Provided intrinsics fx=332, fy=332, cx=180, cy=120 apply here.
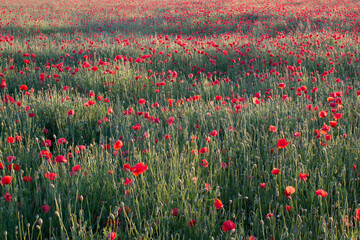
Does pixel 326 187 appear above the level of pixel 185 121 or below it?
below

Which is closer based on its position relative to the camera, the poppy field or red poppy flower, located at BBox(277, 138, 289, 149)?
the poppy field

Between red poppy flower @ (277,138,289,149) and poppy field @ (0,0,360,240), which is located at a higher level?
red poppy flower @ (277,138,289,149)

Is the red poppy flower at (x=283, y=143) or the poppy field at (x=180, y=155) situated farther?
the red poppy flower at (x=283, y=143)

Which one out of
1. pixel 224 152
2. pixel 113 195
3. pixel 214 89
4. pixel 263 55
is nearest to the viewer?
pixel 113 195

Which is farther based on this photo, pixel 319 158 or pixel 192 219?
pixel 319 158

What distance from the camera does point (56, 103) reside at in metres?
3.90

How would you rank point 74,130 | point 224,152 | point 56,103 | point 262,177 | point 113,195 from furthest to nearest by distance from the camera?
point 56,103
point 74,130
point 224,152
point 262,177
point 113,195

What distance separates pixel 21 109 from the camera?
3600 millimetres

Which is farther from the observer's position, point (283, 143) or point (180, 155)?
point (180, 155)

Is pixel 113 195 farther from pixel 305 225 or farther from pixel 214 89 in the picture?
pixel 214 89

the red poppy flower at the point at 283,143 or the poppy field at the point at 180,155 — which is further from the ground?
the red poppy flower at the point at 283,143

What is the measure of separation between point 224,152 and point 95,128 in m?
1.60

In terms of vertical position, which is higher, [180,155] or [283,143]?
[283,143]

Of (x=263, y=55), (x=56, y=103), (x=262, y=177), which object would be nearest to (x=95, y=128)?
(x=56, y=103)
